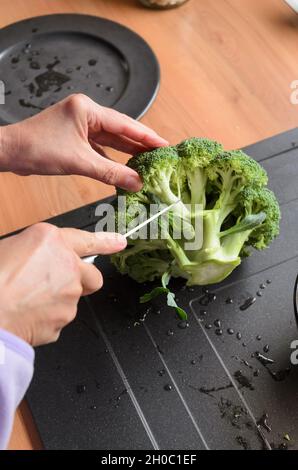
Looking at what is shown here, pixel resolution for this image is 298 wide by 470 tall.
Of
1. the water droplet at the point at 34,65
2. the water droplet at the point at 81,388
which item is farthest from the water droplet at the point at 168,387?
the water droplet at the point at 34,65

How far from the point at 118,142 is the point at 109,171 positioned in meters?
0.14

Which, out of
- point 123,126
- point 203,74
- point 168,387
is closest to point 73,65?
point 203,74

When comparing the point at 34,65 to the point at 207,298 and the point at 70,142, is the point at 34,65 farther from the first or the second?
the point at 207,298

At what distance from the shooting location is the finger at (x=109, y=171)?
2.78ft

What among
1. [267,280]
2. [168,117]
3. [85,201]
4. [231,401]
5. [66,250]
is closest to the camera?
[66,250]

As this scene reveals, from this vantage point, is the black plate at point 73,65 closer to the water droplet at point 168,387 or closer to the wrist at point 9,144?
the wrist at point 9,144

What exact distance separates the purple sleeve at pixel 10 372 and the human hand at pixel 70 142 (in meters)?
0.32

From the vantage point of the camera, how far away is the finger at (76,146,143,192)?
848mm

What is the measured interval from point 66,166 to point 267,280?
1.29ft

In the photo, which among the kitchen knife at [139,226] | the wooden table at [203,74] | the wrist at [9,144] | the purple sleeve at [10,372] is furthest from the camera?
the wooden table at [203,74]

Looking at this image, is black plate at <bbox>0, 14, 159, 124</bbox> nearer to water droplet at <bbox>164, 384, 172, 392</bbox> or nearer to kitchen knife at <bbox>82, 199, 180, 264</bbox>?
kitchen knife at <bbox>82, 199, 180, 264</bbox>

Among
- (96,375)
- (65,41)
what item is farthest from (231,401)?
(65,41)

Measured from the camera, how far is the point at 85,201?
3.46 feet

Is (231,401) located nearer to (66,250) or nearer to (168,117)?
(66,250)
